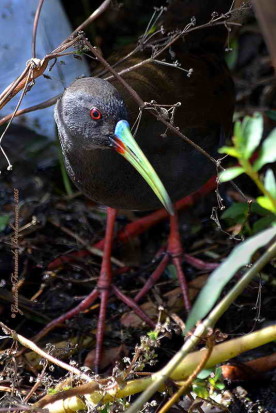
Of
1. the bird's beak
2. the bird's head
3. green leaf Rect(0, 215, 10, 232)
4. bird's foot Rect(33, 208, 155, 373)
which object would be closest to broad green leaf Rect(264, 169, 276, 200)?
the bird's beak

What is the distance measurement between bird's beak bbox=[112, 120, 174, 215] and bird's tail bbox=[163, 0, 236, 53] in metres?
1.01

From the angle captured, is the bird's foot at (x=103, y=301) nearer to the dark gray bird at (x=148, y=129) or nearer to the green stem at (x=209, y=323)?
the dark gray bird at (x=148, y=129)

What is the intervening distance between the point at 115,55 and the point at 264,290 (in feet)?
4.22

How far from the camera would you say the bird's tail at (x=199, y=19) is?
11.3 feet

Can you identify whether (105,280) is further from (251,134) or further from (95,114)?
(251,134)

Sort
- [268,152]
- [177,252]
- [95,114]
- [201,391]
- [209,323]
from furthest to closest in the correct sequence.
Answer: [177,252]
[95,114]
[201,391]
[209,323]
[268,152]

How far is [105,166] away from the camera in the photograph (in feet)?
9.55

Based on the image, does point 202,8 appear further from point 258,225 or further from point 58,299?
point 58,299

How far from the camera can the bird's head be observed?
8.41ft

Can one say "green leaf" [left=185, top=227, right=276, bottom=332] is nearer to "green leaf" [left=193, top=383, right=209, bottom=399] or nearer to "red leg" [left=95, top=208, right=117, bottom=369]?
"green leaf" [left=193, top=383, right=209, bottom=399]

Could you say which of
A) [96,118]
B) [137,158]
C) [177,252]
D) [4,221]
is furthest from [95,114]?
[177,252]

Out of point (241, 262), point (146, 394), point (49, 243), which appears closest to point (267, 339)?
point (146, 394)

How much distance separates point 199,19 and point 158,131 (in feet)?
2.59

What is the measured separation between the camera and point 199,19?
3.50 m
